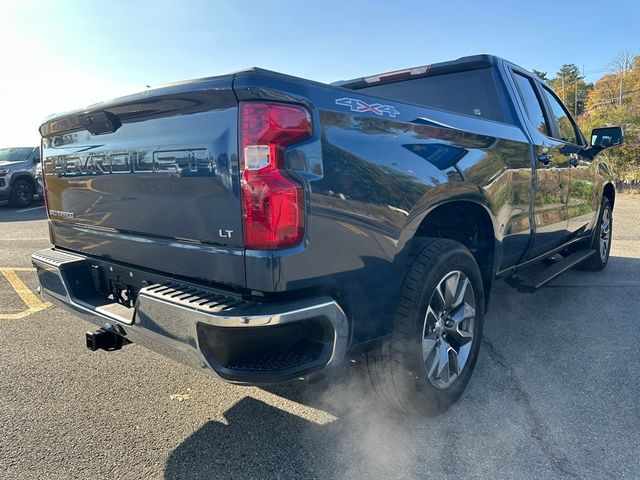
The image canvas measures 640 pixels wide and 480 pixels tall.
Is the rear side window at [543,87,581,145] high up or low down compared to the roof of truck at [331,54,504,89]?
down

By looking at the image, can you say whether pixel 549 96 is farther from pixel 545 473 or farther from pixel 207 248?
pixel 207 248

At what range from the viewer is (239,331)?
1.77 meters

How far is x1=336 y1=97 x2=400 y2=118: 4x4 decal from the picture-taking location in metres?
2.03

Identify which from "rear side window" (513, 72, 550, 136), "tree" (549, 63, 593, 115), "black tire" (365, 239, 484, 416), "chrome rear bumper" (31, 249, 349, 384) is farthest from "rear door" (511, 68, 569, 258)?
"tree" (549, 63, 593, 115)

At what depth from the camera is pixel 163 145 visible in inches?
82.4

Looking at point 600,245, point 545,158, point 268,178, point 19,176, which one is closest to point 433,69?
point 545,158

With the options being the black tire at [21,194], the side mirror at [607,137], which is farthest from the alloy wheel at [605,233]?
the black tire at [21,194]

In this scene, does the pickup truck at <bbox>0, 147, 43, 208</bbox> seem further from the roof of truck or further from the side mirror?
the side mirror

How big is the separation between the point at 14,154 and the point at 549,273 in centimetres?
1540

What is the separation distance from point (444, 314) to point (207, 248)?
4.44ft

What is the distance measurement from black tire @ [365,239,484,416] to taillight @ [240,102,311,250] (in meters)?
0.77

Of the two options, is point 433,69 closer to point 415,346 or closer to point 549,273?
point 549,273

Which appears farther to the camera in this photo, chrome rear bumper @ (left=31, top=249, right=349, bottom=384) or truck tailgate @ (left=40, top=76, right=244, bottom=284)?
truck tailgate @ (left=40, top=76, right=244, bottom=284)

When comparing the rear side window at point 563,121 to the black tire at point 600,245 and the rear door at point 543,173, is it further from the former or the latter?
the black tire at point 600,245
